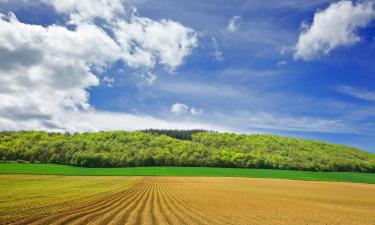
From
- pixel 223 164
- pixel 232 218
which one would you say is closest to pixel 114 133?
pixel 223 164

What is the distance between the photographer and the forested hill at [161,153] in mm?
99312

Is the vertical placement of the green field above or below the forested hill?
below

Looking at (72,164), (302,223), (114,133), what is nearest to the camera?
(302,223)

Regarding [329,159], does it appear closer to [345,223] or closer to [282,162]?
→ [282,162]

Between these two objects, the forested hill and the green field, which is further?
the forested hill

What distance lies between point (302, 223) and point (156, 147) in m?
96.2

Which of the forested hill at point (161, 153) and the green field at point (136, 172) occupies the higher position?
the forested hill at point (161, 153)

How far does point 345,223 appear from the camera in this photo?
64.5 ft

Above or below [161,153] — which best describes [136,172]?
below

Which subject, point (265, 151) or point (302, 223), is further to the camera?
point (265, 151)

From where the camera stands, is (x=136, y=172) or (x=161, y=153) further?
(x=161, y=153)

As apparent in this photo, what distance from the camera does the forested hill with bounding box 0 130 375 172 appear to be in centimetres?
9931

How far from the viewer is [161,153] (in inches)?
4205

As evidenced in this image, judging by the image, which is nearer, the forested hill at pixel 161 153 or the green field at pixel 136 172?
the green field at pixel 136 172
